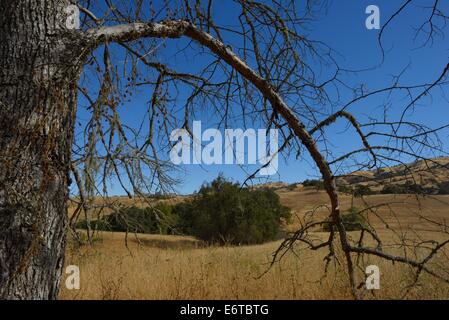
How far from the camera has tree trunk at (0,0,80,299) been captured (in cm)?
247

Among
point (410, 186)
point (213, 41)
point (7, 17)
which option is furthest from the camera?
point (410, 186)

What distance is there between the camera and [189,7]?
4.20m

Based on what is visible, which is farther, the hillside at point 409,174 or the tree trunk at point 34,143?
the hillside at point 409,174

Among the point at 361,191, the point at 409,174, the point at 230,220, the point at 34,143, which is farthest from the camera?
the point at 230,220

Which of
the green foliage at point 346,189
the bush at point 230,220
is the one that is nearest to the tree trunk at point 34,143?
the green foliage at point 346,189

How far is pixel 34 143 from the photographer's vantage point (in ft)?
8.20

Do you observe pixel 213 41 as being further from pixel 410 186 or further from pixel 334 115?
pixel 410 186

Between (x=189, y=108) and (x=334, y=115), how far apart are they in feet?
5.26

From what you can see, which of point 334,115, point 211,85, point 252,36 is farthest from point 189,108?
point 334,115

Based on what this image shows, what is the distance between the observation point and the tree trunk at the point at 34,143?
2.47m
